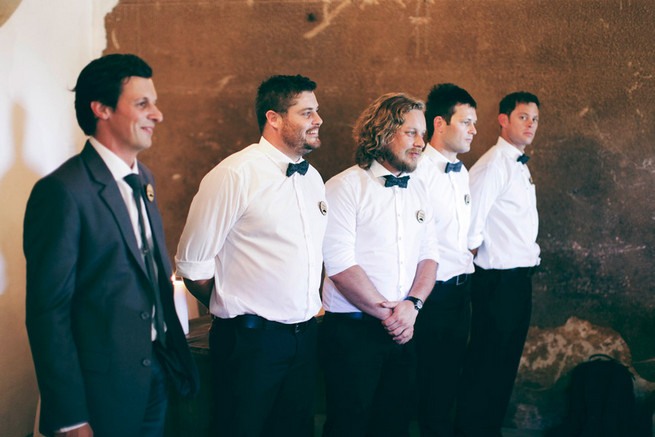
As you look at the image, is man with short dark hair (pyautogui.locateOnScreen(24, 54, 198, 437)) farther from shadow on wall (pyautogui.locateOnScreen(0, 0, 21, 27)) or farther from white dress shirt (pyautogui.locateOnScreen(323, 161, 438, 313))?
shadow on wall (pyautogui.locateOnScreen(0, 0, 21, 27))

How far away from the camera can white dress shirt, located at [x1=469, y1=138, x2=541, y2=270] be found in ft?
10.2

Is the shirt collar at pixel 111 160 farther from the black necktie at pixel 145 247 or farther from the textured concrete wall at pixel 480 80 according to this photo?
the textured concrete wall at pixel 480 80

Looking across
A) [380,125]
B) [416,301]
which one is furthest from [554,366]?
[380,125]

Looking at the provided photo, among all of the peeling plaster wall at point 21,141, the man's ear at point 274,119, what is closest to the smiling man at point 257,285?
the man's ear at point 274,119

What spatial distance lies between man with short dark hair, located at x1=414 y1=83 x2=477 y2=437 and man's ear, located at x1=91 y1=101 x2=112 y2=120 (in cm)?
175

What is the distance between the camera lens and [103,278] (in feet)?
4.93

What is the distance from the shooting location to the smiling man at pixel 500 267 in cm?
312

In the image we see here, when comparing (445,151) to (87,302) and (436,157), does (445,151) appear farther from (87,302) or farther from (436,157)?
(87,302)

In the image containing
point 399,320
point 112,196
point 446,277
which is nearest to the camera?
point 112,196

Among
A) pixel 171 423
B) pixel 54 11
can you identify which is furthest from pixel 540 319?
pixel 54 11

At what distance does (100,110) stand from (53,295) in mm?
562

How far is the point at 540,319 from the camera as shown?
11.3ft

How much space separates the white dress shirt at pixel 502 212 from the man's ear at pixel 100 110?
85.2 inches

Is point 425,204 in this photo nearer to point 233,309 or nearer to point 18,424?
point 233,309
